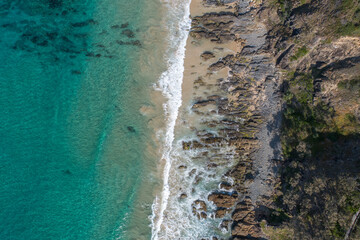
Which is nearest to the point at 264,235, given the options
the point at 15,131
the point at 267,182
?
the point at 267,182

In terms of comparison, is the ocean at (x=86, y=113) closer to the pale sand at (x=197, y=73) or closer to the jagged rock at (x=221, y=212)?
the pale sand at (x=197, y=73)

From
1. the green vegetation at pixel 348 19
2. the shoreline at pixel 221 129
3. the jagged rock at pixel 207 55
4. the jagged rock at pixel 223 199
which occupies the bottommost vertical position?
the jagged rock at pixel 223 199

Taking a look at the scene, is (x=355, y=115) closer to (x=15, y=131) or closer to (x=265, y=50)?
(x=265, y=50)

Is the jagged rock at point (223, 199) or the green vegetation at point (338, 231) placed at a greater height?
the jagged rock at point (223, 199)

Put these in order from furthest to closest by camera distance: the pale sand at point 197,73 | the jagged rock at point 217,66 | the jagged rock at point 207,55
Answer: the jagged rock at point 207,55 → the jagged rock at point 217,66 → the pale sand at point 197,73

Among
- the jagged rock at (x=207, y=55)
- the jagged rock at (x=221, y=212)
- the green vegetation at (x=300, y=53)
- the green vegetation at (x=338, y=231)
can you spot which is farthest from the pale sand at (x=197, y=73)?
the green vegetation at (x=338, y=231)

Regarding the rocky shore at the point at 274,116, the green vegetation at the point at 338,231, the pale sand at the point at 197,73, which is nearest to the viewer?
the green vegetation at the point at 338,231

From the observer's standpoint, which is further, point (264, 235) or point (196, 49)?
point (196, 49)
